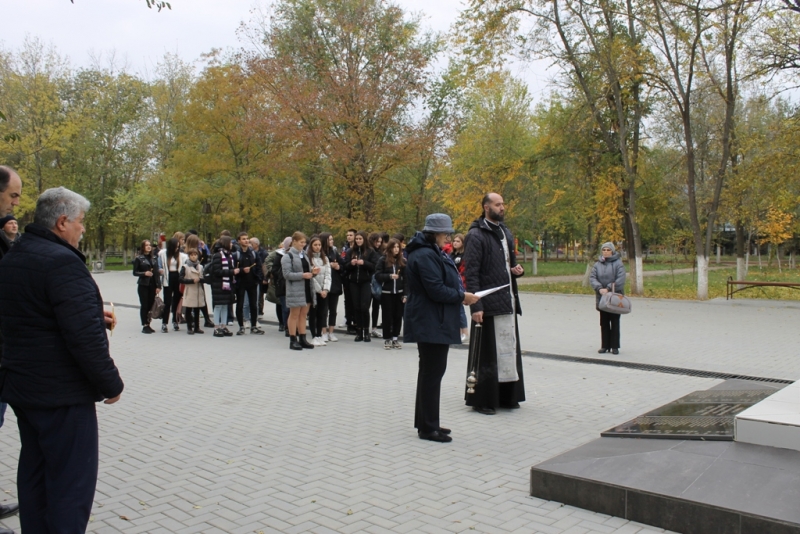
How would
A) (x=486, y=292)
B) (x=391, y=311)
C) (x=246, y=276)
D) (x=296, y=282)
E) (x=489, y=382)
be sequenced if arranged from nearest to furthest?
(x=486, y=292) → (x=489, y=382) → (x=296, y=282) → (x=391, y=311) → (x=246, y=276)

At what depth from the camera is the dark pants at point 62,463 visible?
126 inches

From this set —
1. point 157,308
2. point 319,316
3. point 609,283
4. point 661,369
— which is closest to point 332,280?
point 319,316

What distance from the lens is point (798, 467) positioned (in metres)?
4.00

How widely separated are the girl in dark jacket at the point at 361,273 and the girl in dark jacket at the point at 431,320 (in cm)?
622

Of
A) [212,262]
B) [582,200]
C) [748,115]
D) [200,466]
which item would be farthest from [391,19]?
[200,466]

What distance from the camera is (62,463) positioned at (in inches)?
126

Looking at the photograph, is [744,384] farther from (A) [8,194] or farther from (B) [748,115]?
(B) [748,115]

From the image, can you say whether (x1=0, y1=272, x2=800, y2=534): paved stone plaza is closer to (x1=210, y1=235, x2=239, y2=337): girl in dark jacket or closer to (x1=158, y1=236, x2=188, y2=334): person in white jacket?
(x1=210, y1=235, x2=239, y2=337): girl in dark jacket

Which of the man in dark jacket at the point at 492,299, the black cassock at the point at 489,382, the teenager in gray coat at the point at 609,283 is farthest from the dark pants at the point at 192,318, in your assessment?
the man in dark jacket at the point at 492,299

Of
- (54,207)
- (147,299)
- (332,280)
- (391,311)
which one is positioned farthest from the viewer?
(147,299)

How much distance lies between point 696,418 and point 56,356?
451cm

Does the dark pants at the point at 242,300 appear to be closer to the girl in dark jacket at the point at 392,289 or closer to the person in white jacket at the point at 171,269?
the person in white jacket at the point at 171,269

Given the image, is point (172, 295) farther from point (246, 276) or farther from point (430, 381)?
point (430, 381)

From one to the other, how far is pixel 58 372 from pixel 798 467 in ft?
13.5
